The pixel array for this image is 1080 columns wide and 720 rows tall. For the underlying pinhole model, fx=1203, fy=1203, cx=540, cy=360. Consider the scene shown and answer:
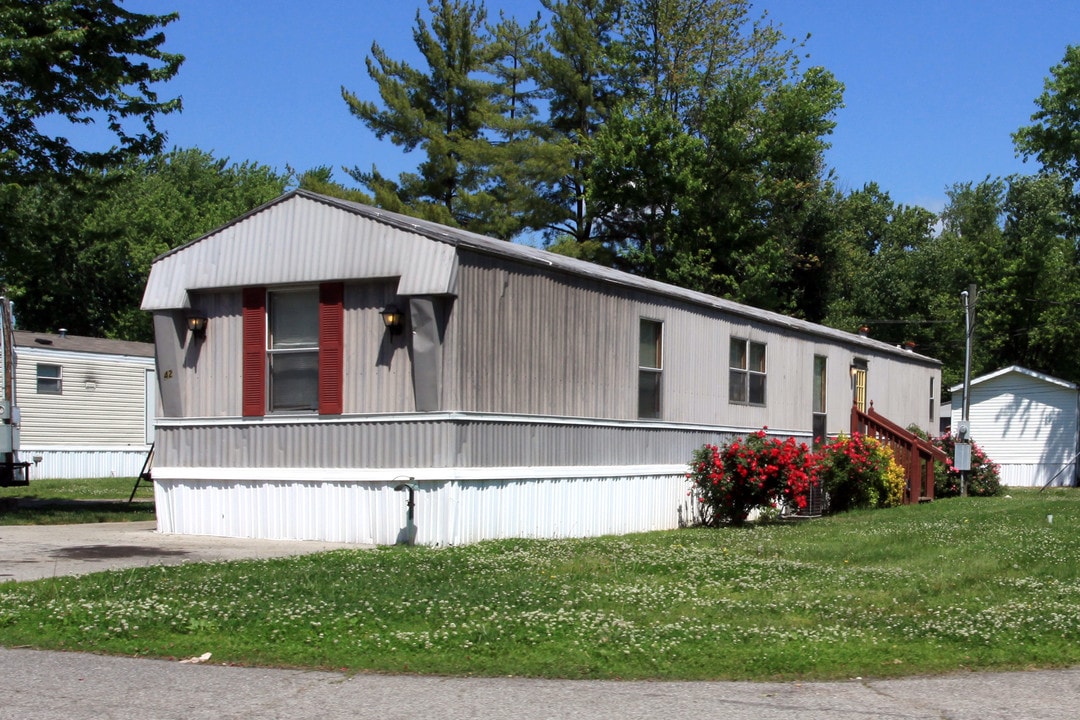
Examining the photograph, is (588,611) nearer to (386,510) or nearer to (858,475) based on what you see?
(386,510)

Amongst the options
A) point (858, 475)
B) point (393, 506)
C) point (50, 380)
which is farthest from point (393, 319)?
point (50, 380)

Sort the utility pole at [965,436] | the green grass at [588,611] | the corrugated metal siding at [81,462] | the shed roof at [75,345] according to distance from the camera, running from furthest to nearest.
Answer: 1. the corrugated metal siding at [81,462]
2. the shed roof at [75,345]
3. the utility pole at [965,436]
4. the green grass at [588,611]

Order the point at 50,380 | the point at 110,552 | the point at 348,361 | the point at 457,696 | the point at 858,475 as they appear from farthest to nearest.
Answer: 1. the point at 50,380
2. the point at 858,475
3. the point at 348,361
4. the point at 110,552
5. the point at 457,696

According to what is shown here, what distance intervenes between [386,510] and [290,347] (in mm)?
2388

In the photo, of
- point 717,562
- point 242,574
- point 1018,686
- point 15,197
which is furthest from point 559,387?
point 15,197

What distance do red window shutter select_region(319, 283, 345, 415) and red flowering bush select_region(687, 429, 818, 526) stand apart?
5747 millimetres

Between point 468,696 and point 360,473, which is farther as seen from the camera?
point 360,473

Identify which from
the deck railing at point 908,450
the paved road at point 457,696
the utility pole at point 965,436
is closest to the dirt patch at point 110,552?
the paved road at point 457,696

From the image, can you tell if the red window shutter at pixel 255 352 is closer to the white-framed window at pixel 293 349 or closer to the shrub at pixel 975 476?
the white-framed window at pixel 293 349

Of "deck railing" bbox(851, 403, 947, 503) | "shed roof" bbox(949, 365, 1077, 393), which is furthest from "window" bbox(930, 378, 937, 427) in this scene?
"shed roof" bbox(949, 365, 1077, 393)

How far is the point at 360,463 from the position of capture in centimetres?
1348

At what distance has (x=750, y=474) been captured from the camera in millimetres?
16609

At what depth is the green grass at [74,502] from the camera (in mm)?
17234

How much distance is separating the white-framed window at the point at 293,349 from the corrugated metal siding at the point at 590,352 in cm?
199
